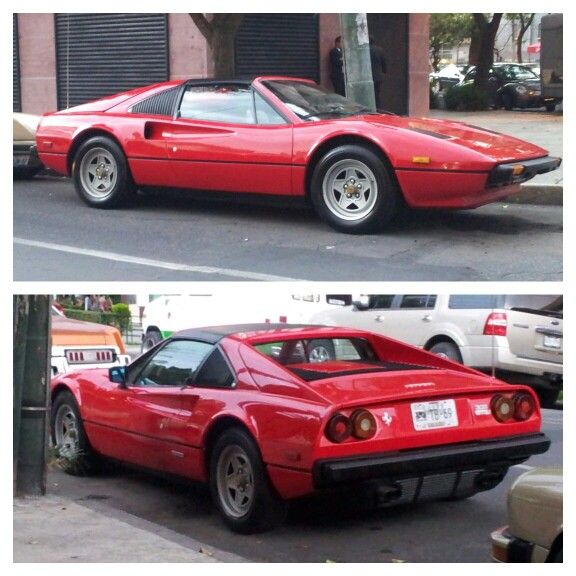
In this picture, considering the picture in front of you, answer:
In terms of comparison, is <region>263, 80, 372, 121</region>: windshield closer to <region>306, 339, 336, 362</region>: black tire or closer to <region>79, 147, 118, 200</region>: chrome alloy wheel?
<region>79, 147, 118, 200</region>: chrome alloy wheel

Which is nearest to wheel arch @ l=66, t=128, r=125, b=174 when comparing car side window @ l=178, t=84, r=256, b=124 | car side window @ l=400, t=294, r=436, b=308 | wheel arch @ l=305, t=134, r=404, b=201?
car side window @ l=178, t=84, r=256, b=124

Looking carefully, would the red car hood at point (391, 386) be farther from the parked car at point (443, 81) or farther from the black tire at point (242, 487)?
the parked car at point (443, 81)

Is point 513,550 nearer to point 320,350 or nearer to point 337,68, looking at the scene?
point 320,350

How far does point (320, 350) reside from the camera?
18.6ft

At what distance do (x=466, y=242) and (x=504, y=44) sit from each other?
682 inches

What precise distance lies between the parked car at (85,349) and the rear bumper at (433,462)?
3.94 metres

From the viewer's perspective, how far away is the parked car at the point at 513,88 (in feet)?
35.4

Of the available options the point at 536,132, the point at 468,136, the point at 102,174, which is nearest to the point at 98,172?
the point at 102,174

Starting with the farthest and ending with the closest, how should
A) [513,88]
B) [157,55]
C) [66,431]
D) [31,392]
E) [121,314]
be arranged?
[513,88] → [157,55] → [121,314] → [66,431] → [31,392]

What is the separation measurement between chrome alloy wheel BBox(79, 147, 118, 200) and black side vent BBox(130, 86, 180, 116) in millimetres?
429

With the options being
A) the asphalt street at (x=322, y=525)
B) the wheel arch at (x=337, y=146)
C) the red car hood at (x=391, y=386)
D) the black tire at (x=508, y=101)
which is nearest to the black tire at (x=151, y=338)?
the asphalt street at (x=322, y=525)

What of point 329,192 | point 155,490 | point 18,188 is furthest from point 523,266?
point 18,188

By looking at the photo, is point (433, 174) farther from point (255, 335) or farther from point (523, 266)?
point (255, 335)

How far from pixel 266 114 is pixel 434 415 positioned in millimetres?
2806
